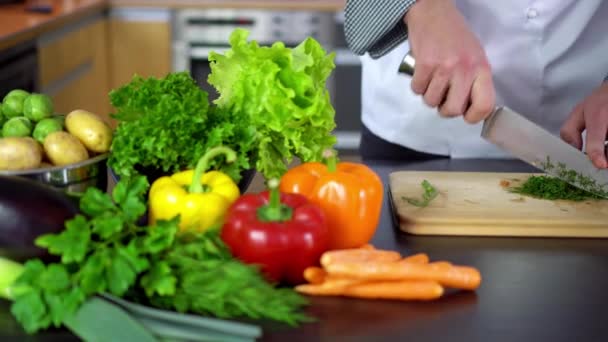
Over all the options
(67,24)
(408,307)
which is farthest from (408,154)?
(67,24)

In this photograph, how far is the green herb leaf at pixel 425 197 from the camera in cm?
142

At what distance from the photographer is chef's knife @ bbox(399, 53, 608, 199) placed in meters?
1.51

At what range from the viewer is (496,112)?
1.49 meters

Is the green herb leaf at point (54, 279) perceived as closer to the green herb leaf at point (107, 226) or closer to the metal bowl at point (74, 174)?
the green herb leaf at point (107, 226)

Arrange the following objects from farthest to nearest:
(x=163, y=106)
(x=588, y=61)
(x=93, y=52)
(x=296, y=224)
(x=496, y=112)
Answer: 1. (x=93, y=52)
2. (x=588, y=61)
3. (x=496, y=112)
4. (x=163, y=106)
5. (x=296, y=224)

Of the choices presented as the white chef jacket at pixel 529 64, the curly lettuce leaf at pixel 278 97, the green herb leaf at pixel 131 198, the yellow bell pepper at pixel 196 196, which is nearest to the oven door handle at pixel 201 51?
the white chef jacket at pixel 529 64

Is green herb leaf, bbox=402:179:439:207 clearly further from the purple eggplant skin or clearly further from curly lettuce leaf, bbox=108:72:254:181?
the purple eggplant skin

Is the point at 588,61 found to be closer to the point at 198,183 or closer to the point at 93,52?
the point at 198,183

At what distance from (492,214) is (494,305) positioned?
313 mm

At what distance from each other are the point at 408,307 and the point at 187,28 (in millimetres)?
3161

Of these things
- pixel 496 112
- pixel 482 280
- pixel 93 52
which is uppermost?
pixel 496 112

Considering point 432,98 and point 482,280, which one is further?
point 432,98

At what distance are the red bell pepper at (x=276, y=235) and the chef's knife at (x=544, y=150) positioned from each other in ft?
1.67

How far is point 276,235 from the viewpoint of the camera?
3.53 feet
